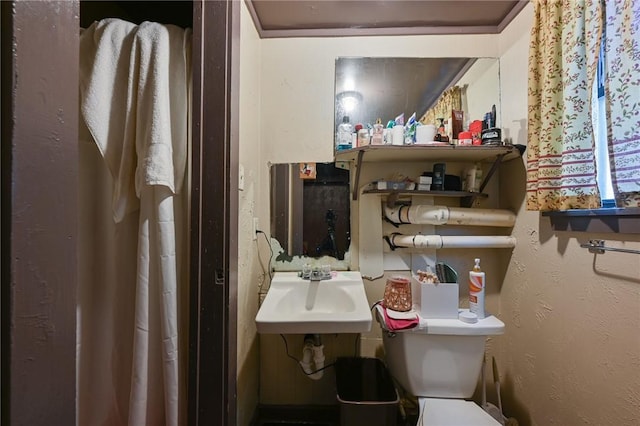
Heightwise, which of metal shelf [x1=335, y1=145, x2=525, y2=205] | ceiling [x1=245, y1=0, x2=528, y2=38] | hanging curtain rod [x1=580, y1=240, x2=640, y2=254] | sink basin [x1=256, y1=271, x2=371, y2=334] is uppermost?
ceiling [x1=245, y1=0, x2=528, y2=38]

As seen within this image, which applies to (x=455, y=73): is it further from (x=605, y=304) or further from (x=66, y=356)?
(x=66, y=356)

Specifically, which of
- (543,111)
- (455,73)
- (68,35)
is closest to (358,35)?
(455,73)

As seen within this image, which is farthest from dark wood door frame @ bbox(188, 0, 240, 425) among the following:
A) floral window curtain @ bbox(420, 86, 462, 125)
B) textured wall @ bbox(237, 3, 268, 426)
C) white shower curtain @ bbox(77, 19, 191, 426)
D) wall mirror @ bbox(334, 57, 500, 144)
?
floral window curtain @ bbox(420, 86, 462, 125)

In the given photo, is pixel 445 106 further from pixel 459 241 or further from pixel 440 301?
pixel 440 301

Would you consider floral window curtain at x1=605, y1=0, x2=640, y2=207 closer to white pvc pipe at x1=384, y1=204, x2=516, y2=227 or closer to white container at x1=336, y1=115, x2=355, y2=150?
white pvc pipe at x1=384, y1=204, x2=516, y2=227

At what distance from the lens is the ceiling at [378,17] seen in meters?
1.28

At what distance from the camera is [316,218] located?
142cm

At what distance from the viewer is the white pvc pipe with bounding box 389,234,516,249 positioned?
1.28 m

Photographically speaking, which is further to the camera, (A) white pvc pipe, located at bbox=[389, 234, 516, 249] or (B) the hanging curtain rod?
(A) white pvc pipe, located at bbox=[389, 234, 516, 249]

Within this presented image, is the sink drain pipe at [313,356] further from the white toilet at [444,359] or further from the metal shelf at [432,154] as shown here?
the metal shelf at [432,154]

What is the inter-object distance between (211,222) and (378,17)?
52.6 inches

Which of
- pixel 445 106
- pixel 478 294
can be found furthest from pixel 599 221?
pixel 445 106

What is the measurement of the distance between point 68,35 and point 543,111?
1.37m

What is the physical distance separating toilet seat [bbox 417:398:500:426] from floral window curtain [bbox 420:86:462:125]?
1.30m
